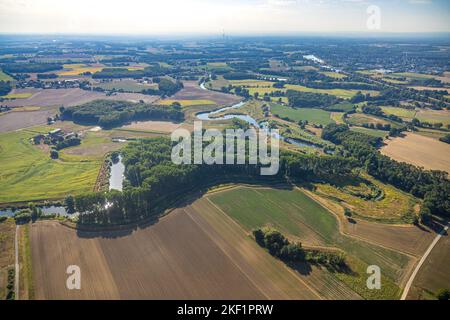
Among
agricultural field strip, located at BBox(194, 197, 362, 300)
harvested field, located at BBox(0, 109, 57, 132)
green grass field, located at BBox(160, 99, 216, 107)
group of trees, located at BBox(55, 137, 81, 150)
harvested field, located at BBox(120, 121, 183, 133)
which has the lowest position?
agricultural field strip, located at BBox(194, 197, 362, 300)

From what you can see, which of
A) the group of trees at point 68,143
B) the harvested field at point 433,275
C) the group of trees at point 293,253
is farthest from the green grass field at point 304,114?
the group of trees at point 293,253

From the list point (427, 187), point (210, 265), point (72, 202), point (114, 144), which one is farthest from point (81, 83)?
point (427, 187)

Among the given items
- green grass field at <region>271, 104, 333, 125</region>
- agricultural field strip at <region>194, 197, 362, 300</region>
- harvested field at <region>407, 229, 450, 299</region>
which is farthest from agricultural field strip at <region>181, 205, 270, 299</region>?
green grass field at <region>271, 104, 333, 125</region>

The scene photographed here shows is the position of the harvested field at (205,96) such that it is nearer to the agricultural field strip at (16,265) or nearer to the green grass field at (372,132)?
the green grass field at (372,132)

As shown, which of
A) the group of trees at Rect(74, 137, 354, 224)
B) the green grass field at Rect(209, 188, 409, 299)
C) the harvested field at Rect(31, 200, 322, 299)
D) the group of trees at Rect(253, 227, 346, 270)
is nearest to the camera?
the harvested field at Rect(31, 200, 322, 299)

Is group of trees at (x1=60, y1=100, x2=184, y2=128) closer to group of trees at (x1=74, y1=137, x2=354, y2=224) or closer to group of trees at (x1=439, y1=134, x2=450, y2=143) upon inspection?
group of trees at (x1=74, y1=137, x2=354, y2=224)

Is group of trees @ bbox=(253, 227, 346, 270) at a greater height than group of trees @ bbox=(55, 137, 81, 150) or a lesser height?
lesser

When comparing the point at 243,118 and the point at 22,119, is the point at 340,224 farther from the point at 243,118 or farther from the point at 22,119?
the point at 22,119
